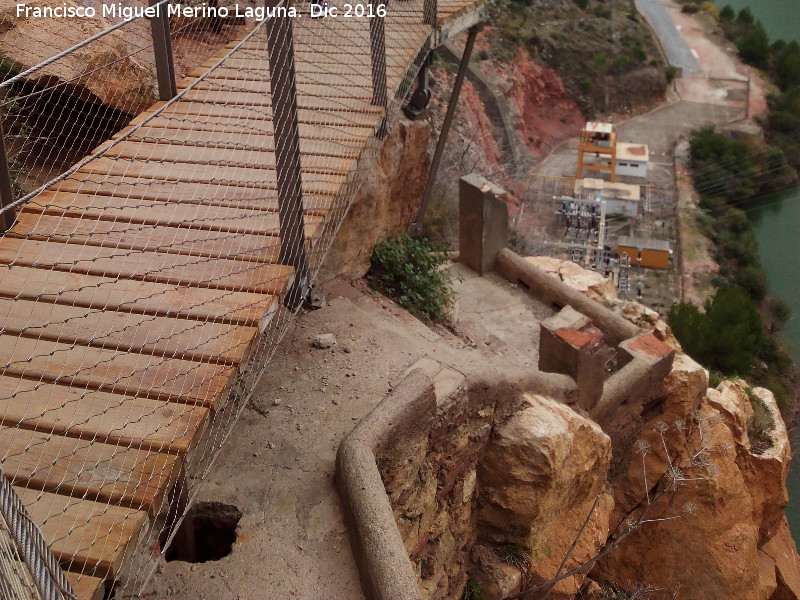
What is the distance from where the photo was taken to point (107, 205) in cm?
460

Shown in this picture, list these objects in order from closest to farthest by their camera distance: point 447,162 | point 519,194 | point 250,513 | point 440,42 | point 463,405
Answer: point 250,513
point 463,405
point 440,42
point 447,162
point 519,194

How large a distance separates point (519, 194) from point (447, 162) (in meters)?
7.52

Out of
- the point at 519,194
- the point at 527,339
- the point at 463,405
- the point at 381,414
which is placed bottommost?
the point at 519,194

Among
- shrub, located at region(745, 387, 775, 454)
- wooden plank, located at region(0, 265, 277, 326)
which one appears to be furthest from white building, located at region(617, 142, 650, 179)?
wooden plank, located at region(0, 265, 277, 326)

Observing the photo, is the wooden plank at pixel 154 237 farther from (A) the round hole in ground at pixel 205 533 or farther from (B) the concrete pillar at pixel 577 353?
(B) the concrete pillar at pixel 577 353

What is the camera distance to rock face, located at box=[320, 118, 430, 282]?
727 centimetres

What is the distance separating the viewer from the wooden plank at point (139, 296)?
3.97 metres

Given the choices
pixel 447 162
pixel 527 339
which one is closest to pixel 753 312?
pixel 447 162

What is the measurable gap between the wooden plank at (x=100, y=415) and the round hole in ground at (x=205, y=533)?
3.46 ft

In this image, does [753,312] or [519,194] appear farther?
[519,194]

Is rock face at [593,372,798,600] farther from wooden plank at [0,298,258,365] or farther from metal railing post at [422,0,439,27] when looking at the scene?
wooden plank at [0,298,258,365]

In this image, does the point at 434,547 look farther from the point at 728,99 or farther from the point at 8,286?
the point at 728,99

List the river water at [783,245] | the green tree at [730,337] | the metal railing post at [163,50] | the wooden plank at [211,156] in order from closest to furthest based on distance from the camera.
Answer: the wooden plank at [211,156]
the metal railing post at [163,50]
the green tree at [730,337]
the river water at [783,245]

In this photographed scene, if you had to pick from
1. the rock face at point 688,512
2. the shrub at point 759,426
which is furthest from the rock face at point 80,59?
the shrub at point 759,426
